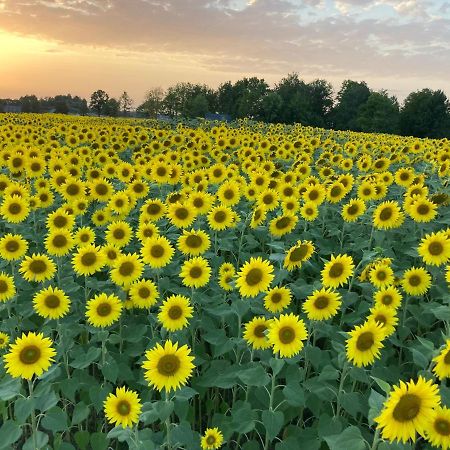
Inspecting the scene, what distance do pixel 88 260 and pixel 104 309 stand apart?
2.57 feet

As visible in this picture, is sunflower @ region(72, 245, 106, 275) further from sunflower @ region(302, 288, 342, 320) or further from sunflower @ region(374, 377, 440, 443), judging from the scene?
sunflower @ region(374, 377, 440, 443)

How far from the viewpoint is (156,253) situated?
16.2 feet

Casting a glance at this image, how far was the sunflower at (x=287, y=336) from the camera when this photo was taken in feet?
11.4

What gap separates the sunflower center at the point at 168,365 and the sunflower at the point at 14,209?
395cm

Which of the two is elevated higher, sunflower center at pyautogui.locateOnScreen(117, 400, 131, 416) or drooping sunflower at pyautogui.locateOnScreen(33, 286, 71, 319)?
drooping sunflower at pyautogui.locateOnScreen(33, 286, 71, 319)

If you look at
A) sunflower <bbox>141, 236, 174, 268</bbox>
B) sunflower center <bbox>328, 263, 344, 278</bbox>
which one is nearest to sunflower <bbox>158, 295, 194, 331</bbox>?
sunflower <bbox>141, 236, 174, 268</bbox>

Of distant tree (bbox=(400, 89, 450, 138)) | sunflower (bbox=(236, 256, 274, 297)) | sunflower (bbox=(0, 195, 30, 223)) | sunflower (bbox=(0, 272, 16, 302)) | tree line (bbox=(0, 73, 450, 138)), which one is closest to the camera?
sunflower (bbox=(236, 256, 274, 297))

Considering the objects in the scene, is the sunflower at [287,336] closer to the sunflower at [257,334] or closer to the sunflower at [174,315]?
the sunflower at [257,334]

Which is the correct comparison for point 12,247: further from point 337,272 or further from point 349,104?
point 349,104

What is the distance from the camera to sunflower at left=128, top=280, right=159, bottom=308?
4559mm

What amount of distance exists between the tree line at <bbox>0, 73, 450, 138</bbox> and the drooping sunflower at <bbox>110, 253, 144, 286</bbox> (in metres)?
54.8

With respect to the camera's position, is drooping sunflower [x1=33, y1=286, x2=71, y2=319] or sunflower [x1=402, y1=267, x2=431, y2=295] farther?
sunflower [x1=402, y1=267, x2=431, y2=295]

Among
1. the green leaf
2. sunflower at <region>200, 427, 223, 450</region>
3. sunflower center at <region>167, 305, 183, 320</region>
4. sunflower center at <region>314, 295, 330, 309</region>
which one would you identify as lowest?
sunflower at <region>200, 427, 223, 450</region>

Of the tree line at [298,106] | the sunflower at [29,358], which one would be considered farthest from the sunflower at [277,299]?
the tree line at [298,106]
